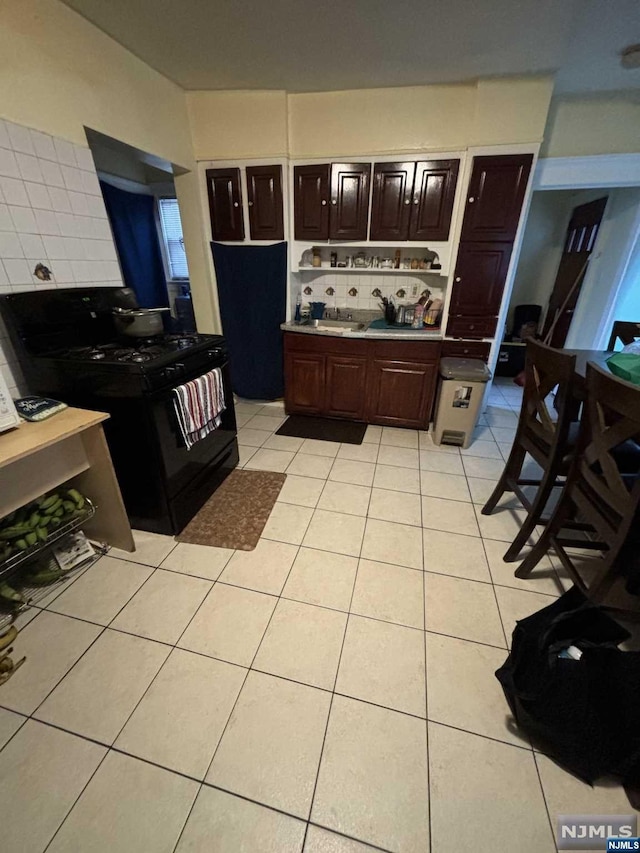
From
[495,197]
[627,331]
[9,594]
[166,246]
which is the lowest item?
[9,594]

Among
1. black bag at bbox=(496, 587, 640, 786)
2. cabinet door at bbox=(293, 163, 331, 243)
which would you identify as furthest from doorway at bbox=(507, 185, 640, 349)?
black bag at bbox=(496, 587, 640, 786)

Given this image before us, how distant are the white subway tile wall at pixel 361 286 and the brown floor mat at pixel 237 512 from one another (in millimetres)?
1827

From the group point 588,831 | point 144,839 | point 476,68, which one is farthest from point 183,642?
point 476,68

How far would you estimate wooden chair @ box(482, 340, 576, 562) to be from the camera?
1.42 meters

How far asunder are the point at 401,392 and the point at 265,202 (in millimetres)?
2002

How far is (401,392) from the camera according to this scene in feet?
A: 9.62

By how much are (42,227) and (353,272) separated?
7.51 ft

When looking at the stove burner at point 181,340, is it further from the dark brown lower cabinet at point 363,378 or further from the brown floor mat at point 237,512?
the dark brown lower cabinet at point 363,378

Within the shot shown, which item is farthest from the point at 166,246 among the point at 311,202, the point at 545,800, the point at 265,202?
the point at 545,800

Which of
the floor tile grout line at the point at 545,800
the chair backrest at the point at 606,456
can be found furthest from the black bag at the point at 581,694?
the chair backrest at the point at 606,456

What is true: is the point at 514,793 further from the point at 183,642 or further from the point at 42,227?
the point at 42,227

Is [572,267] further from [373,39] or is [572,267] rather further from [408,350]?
[373,39]

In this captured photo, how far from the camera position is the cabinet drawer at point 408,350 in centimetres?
274

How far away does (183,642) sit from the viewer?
135 centimetres
